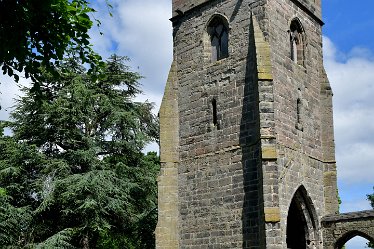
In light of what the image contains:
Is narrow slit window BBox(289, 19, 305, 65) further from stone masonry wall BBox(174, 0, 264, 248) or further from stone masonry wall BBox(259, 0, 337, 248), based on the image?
stone masonry wall BBox(174, 0, 264, 248)

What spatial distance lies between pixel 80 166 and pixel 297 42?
1045 centimetres

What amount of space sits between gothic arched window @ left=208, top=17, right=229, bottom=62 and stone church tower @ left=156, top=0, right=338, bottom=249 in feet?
0.12

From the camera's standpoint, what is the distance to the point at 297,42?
18.8 meters

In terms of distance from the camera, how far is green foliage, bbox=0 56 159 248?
21969 mm

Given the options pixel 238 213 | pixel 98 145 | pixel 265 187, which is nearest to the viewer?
pixel 265 187

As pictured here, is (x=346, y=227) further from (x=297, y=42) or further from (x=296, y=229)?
(x=297, y=42)

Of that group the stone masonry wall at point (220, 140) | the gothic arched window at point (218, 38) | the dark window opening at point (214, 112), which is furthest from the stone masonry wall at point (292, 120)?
the dark window opening at point (214, 112)

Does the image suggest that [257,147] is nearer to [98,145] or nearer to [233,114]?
[233,114]

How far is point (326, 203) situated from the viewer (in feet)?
60.2

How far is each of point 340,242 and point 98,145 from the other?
11.2m

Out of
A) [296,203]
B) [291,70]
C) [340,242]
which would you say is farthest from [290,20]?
[340,242]

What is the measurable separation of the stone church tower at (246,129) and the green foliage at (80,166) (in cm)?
445

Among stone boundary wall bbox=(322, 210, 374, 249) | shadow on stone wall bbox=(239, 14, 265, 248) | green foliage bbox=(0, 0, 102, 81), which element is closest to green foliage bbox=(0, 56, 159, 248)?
shadow on stone wall bbox=(239, 14, 265, 248)

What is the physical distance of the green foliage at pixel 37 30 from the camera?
8117 mm
